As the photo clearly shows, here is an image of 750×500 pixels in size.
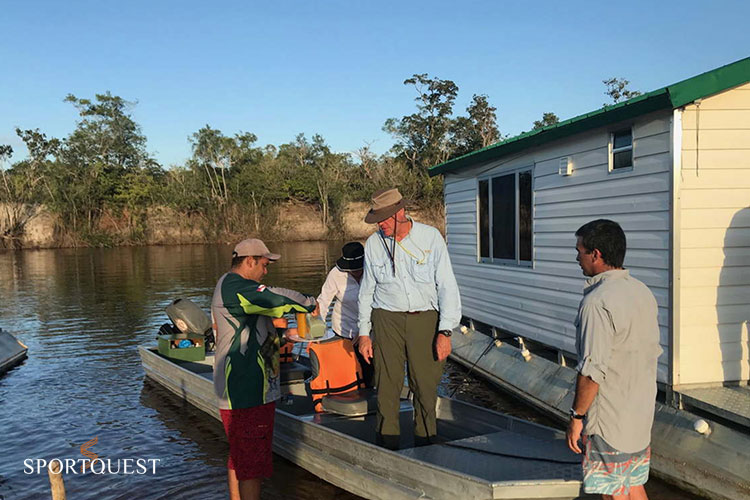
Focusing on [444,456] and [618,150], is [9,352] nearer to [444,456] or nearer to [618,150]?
[444,456]

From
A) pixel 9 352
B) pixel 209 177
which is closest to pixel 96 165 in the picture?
pixel 209 177

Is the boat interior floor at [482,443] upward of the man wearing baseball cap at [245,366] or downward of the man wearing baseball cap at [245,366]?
downward

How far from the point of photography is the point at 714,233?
6.40 m

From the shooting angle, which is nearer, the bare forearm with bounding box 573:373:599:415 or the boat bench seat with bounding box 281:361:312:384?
the bare forearm with bounding box 573:373:599:415

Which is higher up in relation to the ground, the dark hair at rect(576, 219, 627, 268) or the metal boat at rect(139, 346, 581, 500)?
the dark hair at rect(576, 219, 627, 268)

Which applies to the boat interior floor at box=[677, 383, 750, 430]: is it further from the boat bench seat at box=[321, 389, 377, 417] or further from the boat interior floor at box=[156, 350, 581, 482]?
the boat bench seat at box=[321, 389, 377, 417]

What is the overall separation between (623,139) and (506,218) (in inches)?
123

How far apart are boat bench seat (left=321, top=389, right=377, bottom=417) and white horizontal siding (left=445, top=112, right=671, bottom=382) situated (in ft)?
10.4

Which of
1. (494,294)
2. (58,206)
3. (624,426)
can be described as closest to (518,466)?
(624,426)

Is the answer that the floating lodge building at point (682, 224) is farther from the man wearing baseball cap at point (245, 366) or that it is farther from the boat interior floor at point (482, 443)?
the man wearing baseball cap at point (245, 366)

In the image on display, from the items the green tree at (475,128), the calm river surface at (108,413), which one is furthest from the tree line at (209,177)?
the calm river surface at (108,413)

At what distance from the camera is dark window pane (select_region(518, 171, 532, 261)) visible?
9.45 m

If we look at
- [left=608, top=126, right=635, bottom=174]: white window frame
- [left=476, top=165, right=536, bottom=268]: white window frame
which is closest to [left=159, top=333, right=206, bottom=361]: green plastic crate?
[left=476, top=165, right=536, bottom=268]: white window frame

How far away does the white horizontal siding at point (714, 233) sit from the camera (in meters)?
6.37
